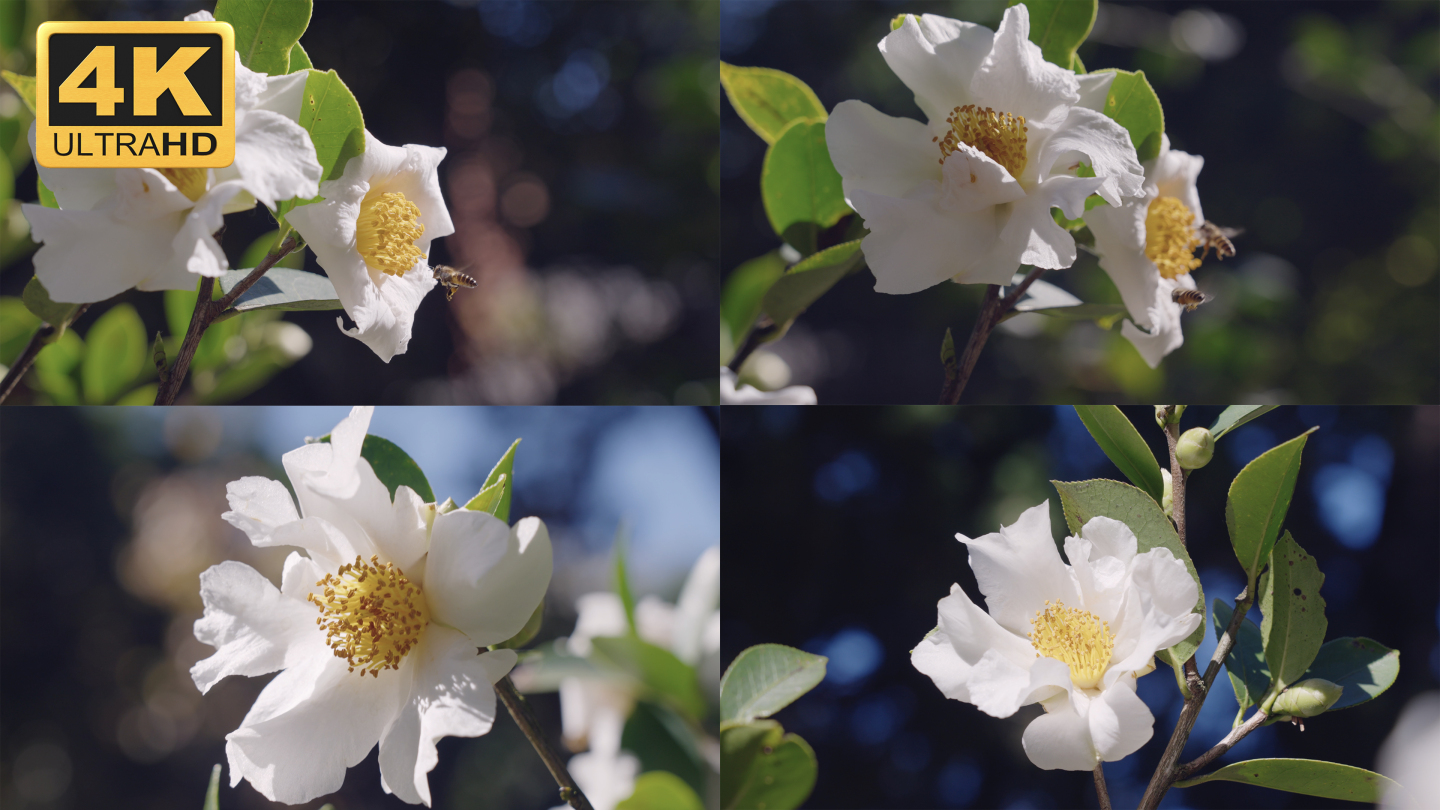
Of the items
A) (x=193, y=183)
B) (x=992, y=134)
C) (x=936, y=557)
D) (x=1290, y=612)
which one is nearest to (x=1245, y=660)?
(x=1290, y=612)

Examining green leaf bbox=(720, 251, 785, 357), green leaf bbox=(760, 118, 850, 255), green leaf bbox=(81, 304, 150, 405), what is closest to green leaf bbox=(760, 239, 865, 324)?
green leaf bbox=(760, 118, 850, 255)

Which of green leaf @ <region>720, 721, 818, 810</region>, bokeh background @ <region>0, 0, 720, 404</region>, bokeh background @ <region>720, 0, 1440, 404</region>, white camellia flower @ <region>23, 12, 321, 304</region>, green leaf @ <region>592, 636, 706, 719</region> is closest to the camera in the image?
white camellia flower @ <region>23, 12, 321, 304</region>

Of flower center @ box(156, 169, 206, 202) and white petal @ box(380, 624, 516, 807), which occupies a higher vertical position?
flower center @ box(156, 169, 206, 202)

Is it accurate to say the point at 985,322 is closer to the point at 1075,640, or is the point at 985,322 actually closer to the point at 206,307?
the point at 1075,640

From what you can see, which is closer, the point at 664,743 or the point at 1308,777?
the point at 1308,777

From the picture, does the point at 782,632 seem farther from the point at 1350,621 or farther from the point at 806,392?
the point at 1350,621

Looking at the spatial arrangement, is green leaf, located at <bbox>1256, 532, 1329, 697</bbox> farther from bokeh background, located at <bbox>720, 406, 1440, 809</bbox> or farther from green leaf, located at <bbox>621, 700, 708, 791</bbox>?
green leaf, located at <bbox>621, 700, 708, 791</bbox>
